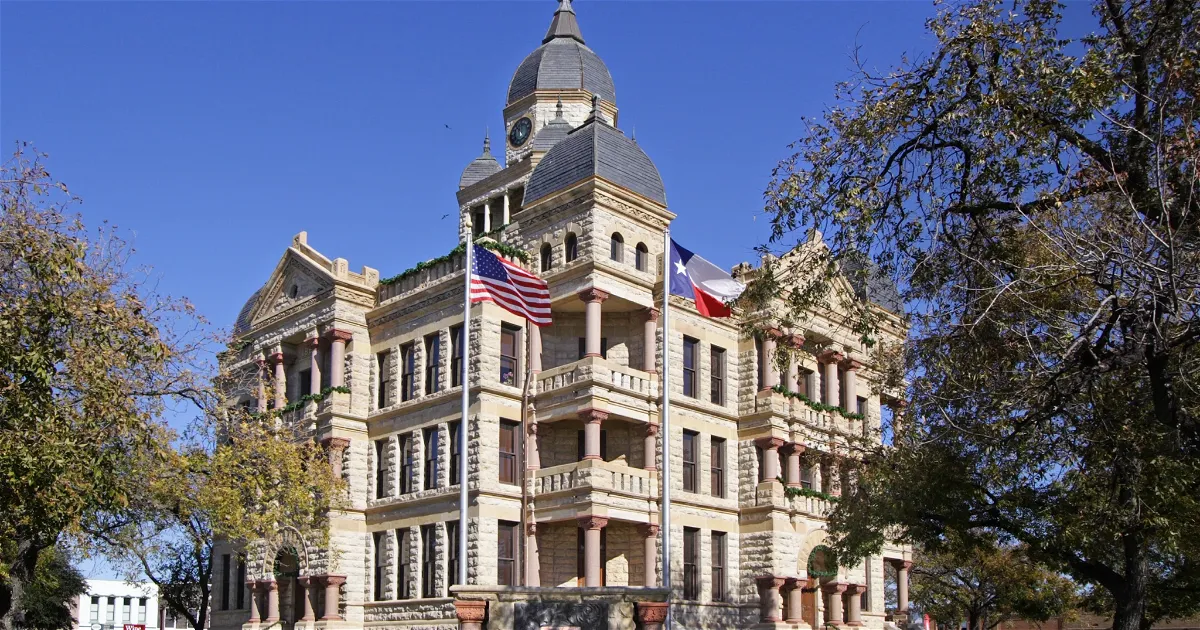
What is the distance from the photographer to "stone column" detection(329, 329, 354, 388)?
40781 millimetres

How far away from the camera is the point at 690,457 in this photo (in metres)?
39.2

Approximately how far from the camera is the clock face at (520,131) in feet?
166

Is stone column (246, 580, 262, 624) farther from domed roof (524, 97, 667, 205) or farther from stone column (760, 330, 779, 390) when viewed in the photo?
stone column (760, 330, 779, 390)

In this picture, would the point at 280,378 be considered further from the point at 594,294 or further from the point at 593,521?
the point at 593,521

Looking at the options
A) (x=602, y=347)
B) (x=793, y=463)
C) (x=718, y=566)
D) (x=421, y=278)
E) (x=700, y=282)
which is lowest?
(x=718, y=566)

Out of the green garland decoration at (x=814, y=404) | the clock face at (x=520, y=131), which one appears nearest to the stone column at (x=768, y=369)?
the green garland decoration at (x=814, y=404)

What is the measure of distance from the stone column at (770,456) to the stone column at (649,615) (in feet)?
54.4

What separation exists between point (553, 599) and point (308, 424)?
19.6 m

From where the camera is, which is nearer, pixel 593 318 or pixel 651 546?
pixel 593 318

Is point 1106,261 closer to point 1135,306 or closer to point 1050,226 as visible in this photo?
point 1135,306

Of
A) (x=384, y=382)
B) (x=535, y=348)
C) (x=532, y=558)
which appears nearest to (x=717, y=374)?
(x=535, y=348)

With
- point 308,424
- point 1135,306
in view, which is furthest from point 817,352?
point 1135,306

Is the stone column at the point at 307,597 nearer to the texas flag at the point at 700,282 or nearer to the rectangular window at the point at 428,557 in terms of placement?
the rectangular window at the point at 428,557

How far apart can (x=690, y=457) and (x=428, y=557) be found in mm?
8366
